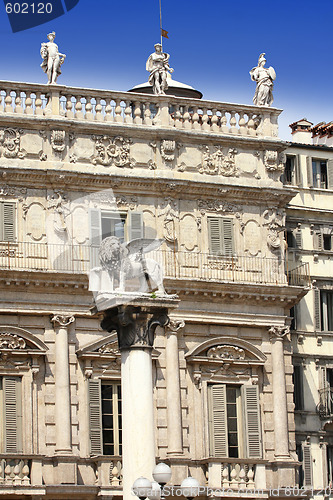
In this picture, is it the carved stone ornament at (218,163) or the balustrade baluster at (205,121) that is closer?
the carved stone ornament at (218,163)

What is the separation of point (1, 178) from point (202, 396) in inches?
391

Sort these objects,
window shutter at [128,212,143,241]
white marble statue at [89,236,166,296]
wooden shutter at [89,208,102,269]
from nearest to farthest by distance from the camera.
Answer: white marble statue at [89,236,166,296], wooden shutter at [89,208,102,269], window shutter at [128,212,143,241]

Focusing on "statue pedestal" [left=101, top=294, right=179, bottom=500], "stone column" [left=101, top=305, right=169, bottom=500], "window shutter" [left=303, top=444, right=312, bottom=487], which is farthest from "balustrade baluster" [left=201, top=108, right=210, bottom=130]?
"stone column" [left=101, top=305, right=169, bottom=500]

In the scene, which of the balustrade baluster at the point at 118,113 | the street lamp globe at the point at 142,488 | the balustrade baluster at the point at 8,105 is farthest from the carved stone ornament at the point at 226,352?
the street lamp globe at the point at 142,488

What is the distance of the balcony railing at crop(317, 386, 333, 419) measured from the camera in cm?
5256

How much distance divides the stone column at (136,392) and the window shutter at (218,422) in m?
14.9

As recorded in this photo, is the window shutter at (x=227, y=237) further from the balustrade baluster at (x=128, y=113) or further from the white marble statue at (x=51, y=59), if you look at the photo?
the white marble statue at (x=51, y=59)

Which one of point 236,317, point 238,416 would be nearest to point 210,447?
point 238,416

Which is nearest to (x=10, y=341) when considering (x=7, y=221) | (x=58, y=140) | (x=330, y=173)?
(x=7, y=221)

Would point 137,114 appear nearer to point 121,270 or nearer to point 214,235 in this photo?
point 214,235

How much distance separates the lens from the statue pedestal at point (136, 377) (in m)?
33.4

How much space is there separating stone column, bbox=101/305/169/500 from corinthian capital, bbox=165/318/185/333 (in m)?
14.6

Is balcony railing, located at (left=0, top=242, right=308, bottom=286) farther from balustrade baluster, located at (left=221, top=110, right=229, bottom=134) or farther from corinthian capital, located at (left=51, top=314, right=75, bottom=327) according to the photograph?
balustrade baluster, located at (left=221, top=110, right=229, bottom=134)

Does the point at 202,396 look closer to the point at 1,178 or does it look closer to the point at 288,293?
the point at 288,293
